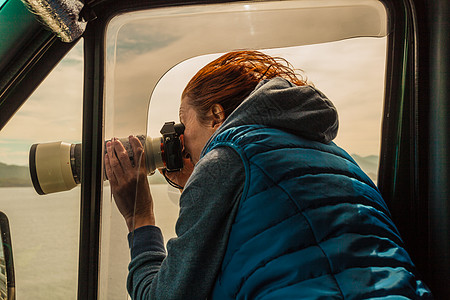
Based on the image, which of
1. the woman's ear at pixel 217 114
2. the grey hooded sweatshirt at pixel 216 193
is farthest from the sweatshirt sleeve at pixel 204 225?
the woman's ear at pixel 217 114

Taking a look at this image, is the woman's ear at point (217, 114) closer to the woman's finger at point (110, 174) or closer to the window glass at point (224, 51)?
the window glass at point (224, 51)

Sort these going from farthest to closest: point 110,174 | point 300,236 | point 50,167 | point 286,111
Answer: point 110,174 < point 50,167 < point 286,111 < point 300,236

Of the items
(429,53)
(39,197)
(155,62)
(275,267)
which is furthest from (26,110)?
(429,53)

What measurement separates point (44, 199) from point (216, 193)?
0.58 m

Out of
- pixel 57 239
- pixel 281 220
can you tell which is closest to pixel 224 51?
pixel 281 220

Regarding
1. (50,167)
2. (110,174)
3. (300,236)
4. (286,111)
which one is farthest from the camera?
(110,174)

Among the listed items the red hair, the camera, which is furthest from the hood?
the camera

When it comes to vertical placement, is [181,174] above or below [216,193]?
below

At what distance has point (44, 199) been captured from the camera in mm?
1088

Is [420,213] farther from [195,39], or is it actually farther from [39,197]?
[39,197]

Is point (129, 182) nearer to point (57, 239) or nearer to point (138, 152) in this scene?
point (138, 152)

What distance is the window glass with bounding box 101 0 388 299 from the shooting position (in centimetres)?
111

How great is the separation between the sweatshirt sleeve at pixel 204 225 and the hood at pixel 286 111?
0.10 m

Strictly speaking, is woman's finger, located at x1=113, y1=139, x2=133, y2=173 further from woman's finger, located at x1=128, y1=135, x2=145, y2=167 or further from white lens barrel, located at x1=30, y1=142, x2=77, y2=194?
white lens barrel, located at x1=30, y1=142, x2=77, y2=194
